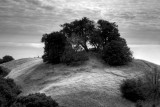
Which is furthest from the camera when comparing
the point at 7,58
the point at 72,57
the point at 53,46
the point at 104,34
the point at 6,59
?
the point at 7,58

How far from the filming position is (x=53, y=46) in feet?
171

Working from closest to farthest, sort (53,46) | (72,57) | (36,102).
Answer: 1. (36,102)
2. (72,57)
3. (53,46)

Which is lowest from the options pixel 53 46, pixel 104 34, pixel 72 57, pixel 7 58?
pixel 7 58

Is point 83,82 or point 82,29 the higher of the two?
point 82,29

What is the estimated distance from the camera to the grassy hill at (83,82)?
3053 cm

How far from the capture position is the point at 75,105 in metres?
28.2

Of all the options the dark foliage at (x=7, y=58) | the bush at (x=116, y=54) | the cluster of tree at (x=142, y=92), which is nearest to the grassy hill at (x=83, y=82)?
the cluster of tree at (x=142, y=92)

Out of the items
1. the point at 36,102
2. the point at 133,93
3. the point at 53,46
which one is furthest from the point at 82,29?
the point at 36,102

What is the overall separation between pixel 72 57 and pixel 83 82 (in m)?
13.5

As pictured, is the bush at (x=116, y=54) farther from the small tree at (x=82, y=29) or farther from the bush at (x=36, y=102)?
the bush at (x=36, y=102)

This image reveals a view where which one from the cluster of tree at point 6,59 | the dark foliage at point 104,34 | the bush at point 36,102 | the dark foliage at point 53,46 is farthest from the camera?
the cluster of tree at point 6,59

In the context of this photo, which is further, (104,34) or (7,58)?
(7,58)

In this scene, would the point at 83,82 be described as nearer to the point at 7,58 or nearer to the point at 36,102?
the point at 36,102

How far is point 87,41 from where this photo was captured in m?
57.0
